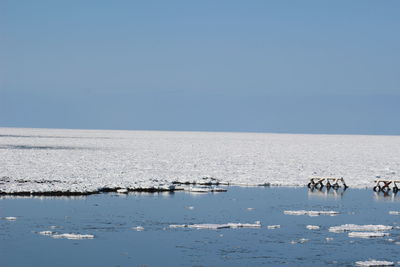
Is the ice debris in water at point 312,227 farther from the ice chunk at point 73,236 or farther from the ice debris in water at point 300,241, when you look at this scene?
the ice chunk at point 73,236

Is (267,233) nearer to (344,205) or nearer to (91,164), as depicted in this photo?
(344,205)

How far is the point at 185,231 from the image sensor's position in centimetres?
1723

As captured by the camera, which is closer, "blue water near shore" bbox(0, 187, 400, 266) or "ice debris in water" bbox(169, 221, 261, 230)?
"blue water near shore" bbox(0, 187, 400, 266)

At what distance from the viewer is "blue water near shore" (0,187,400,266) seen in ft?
46.2

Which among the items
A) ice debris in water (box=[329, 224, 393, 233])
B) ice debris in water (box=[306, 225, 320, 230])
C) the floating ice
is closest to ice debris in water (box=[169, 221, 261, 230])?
the floating ice

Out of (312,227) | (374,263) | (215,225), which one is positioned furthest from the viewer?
(215,225)

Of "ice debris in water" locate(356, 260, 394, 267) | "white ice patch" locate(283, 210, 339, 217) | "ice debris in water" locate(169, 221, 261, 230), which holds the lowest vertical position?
"ice debris in water" locate(356, 260, 394, 267)

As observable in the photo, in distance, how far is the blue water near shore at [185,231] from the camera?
1409 cm

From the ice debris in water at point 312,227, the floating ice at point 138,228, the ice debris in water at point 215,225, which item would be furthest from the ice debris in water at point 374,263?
the floating ice at point 138,228

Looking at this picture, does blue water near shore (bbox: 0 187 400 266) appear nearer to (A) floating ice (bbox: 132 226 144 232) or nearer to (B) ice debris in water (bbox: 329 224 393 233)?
(A) floating ice (bbox: 132 226 144 232)

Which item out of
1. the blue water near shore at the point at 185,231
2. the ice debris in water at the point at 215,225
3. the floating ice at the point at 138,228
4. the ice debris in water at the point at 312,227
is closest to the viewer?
the blue water near shore at the point at 185,231

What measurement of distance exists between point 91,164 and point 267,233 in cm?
2139

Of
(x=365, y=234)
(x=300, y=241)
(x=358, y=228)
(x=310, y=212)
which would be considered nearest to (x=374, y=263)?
(x=300, y=241)

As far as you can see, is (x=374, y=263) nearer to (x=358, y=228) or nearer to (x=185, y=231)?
(x=358, y=228)
